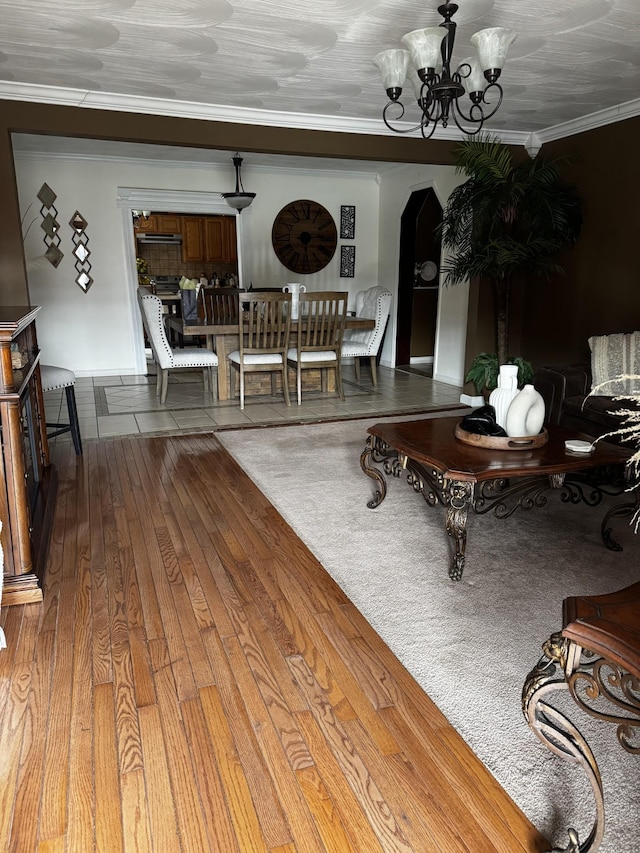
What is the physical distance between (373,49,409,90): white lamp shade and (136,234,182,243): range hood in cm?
721

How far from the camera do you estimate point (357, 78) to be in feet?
12.3

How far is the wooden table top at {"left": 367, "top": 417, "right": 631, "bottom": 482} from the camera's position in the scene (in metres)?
2.45

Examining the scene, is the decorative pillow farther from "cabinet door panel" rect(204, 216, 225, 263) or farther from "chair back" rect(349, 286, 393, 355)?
"cabinet door panel" rect(204, 216, 225, 263)

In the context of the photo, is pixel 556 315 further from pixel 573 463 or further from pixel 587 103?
pixel 573 463

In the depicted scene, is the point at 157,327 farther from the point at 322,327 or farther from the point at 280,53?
the point at 280,53

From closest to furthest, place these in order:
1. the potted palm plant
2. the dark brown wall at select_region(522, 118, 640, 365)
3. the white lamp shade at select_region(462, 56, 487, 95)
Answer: the white lamp shade at select_region(462, 56, 487, 95)
the dark brown wall at select_region(522, 118, 640, 365)
the potted palm plant

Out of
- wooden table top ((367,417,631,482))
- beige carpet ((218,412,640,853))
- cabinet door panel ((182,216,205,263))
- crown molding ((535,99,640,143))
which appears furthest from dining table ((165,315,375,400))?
cabinet door panel ((182,216,205,263))

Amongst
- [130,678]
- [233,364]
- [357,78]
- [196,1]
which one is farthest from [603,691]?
[233,364]

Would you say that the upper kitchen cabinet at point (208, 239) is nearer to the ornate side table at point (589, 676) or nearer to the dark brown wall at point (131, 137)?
the dark brown wall at point (131, 137)

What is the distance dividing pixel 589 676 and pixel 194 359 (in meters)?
4.89

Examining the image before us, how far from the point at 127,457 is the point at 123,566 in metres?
1.59

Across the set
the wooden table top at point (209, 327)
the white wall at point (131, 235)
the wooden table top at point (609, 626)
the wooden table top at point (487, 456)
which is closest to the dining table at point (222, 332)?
the wooden table top at point (209, 327)

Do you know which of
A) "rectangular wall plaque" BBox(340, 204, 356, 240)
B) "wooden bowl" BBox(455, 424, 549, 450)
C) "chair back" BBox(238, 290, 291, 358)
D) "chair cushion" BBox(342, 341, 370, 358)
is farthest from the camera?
"rectangular wall plaque" BBox(340, 204, 356, 240)

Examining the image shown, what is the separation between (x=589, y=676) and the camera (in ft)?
3.82
